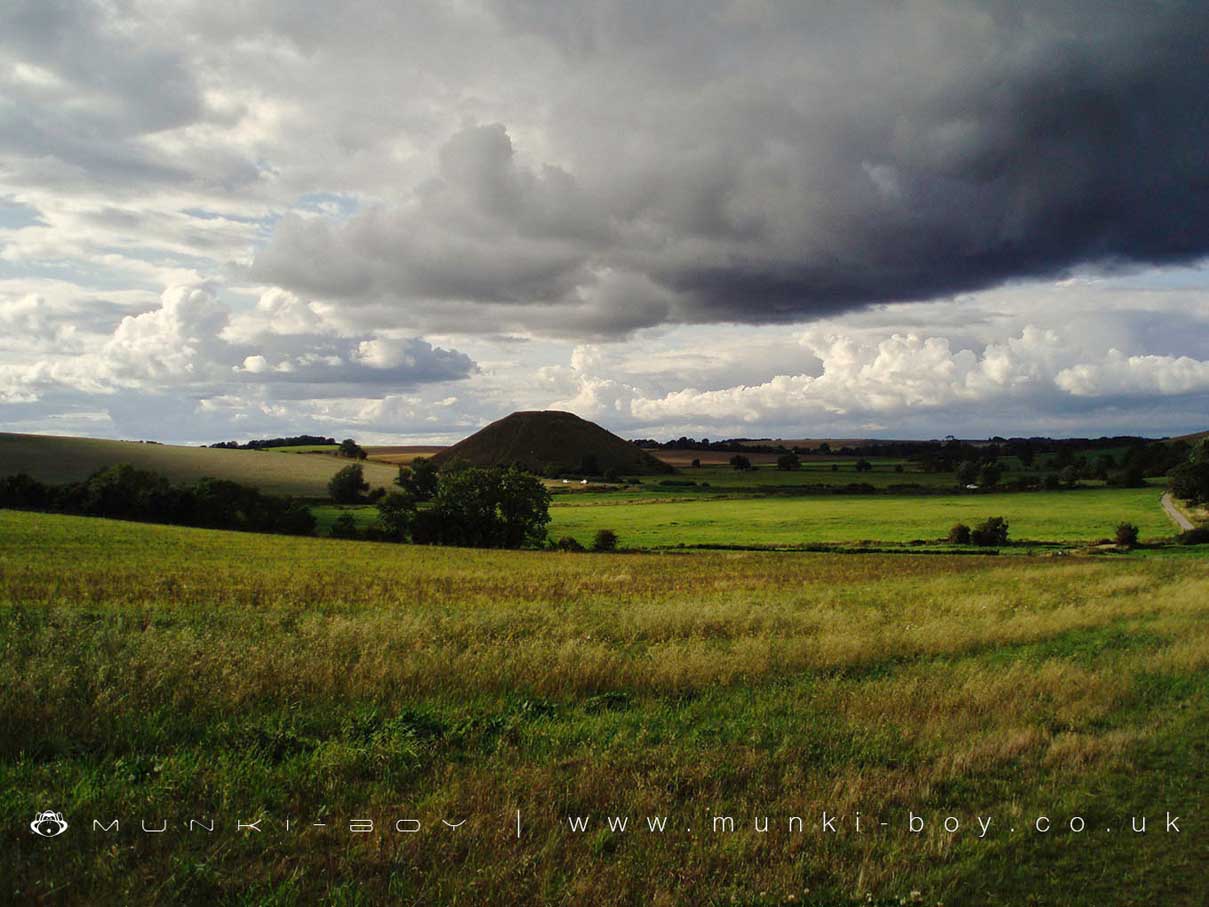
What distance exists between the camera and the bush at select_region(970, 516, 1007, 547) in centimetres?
6406

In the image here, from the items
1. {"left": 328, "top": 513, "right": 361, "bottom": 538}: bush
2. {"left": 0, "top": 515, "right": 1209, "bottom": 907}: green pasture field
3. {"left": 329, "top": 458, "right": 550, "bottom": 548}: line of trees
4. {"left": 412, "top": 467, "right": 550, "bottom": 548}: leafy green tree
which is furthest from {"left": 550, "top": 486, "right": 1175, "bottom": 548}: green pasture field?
{"left": 0, "top": 515, "right": 1209, "bottom": 907}: green pasture field

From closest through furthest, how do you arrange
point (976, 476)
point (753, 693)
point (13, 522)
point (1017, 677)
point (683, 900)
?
1. point (683, 900)
2. point (753, 693)
3. point (1017, 677)
4. point (13, 522)
5. point (976, 476)

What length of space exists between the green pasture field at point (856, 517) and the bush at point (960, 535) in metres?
3.65

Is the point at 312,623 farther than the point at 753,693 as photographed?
Yes

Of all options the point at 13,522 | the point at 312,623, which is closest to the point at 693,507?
the point at 13,522

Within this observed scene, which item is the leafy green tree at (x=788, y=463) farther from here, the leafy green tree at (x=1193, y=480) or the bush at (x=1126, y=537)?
the bush at (x=1126, y=537)

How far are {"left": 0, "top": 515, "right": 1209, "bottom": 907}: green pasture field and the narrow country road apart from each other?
66.5 meters

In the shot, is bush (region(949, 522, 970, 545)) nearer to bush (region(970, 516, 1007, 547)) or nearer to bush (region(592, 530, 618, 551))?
bush (region(970, 516, 1007, 547))

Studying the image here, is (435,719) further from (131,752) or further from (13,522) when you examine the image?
(13,522)

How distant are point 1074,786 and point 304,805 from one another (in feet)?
22.0

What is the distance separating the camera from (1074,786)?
6.94m

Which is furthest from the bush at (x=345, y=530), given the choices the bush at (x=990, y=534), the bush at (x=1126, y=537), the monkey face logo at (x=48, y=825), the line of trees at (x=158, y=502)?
the monkey face logo at (x=48, y=825)

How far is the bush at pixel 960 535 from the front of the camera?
65.1 metres

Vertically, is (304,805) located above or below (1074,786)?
above
